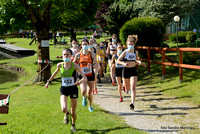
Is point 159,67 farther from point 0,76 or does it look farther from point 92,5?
point 92,5

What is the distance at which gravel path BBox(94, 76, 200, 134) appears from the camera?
668 cm

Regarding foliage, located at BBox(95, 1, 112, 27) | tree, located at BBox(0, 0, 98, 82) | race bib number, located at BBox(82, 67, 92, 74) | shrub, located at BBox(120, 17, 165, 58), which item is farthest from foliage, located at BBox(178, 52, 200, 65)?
foliage, located at BBox(95, 1, 112, 27)

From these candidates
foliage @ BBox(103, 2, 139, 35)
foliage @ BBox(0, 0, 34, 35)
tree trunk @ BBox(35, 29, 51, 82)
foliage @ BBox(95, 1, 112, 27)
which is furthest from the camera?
foliage @ BBox(95, 1, 112, 27)

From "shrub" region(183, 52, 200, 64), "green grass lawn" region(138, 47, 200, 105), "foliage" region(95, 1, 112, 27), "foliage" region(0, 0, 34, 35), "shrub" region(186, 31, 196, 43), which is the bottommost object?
"green grass lawn" region(138, 47, 200, 105)

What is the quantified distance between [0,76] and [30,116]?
13428 millimetres

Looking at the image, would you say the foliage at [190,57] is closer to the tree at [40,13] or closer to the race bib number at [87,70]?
the race bib number at [87,70]

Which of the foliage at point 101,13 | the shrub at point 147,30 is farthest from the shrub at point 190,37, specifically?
Answer: the shrub at point 147,30

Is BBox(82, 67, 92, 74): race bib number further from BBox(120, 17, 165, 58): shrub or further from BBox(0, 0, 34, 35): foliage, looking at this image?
BBox(120, 17, 165, 58): shrub

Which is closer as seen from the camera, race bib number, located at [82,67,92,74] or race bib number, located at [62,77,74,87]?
race bib number, located at [62,77,74,87]

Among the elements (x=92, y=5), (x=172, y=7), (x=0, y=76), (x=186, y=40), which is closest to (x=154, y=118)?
(x=0, y=76)

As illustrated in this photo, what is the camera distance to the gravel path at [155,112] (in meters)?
6.68

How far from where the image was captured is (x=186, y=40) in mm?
30172

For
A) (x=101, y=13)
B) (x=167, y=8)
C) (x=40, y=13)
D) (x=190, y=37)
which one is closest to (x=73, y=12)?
(x=40, y=13)

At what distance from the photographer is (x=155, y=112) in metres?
8.15
